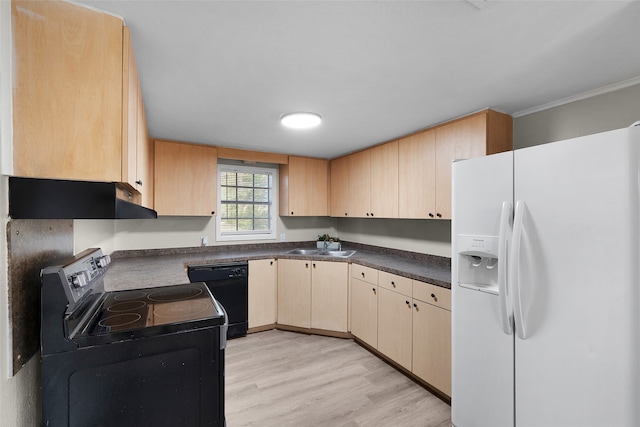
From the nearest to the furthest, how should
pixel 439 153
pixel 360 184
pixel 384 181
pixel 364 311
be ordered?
pixel 439 153
pixel 364 311
pixel 384 181
pixel 360 184

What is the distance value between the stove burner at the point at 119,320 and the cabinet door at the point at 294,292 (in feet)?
7.71

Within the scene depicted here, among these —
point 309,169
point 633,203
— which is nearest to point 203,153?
point 309,169

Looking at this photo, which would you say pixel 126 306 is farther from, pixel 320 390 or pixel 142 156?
pixel 320 390

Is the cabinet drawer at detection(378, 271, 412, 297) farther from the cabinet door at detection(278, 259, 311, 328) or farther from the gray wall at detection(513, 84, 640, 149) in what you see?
the gray wall at detection(513, 84, 640, 149)

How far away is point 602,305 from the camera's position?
1211 millimetres

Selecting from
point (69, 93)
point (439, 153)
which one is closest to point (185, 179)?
point (69, 93)

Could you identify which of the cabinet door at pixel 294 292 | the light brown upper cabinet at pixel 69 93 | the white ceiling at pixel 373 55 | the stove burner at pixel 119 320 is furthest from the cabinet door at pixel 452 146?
the stove burner at pixel 119 320

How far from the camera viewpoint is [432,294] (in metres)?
2.29

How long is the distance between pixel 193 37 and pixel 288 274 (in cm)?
273

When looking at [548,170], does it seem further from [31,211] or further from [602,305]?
[31,211]

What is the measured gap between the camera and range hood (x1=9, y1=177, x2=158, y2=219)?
896 millimetres

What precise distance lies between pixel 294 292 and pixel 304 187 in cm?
143

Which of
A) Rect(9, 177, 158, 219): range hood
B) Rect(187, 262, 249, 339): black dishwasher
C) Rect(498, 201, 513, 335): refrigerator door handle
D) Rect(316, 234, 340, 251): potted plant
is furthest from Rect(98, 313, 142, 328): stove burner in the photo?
Rect(316, 234, 340, 251): potted plant

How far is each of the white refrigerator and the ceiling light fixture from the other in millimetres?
1217
